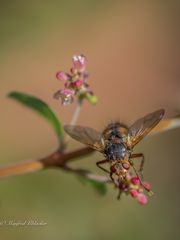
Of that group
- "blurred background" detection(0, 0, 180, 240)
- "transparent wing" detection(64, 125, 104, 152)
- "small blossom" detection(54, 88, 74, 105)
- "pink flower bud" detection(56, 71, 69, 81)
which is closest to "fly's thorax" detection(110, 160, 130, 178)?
"transparent wing" detection(64, 125, 104, 152)

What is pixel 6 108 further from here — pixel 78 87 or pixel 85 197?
pixel 78 87

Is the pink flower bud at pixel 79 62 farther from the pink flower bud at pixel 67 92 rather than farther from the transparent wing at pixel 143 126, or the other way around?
the transparent wing at pixel 143 126

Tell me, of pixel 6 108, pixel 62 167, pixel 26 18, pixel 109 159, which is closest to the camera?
pixel 109 159

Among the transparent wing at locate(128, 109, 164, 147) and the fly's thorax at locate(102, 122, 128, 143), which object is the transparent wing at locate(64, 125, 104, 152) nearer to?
the fly's thorax at locate(102, 122, 128, 143)

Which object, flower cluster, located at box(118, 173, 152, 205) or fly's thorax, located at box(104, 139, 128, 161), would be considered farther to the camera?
flower cluster, located at box(118, 173, 152, 205)

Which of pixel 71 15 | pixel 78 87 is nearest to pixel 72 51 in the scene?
pixel 71 15

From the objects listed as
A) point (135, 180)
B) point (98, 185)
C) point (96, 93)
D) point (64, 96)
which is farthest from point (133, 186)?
point (96, 93)
